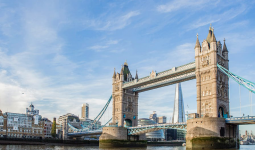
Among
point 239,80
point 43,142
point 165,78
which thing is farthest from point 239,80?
point 43,142

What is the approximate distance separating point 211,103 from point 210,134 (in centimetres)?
668

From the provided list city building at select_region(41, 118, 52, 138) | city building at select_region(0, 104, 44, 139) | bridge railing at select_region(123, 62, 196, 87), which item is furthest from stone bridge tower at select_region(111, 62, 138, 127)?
city building at select_region(41, 118, 52, 138)

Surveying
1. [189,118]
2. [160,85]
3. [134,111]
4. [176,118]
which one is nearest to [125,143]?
[134,111]

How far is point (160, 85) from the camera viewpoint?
2835 inches

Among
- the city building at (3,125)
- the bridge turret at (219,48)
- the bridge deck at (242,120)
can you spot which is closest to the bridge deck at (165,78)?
the bridge turret at (219,48)

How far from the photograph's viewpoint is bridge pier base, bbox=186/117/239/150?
166ft

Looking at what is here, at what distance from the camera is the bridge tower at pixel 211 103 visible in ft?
168

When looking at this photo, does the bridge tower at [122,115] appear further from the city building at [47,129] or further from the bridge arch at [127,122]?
the city building at [47,129]

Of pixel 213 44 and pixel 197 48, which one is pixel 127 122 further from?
pixel 213 44

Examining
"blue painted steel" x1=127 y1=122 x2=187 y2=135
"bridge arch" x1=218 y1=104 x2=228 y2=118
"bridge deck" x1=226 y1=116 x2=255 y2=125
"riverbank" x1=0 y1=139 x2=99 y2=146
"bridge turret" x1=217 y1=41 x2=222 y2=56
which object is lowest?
"riverbank" x1=0 y1=139 x2=99 y2=146

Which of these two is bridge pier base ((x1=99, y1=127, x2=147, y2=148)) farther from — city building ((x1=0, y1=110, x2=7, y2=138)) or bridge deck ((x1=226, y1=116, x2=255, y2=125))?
city building ((x1=0, y1=110, x2=7, y2=138))

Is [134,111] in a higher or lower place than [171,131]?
higher

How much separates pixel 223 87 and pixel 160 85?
58.4 ft

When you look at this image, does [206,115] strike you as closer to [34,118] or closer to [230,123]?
[230,123]
